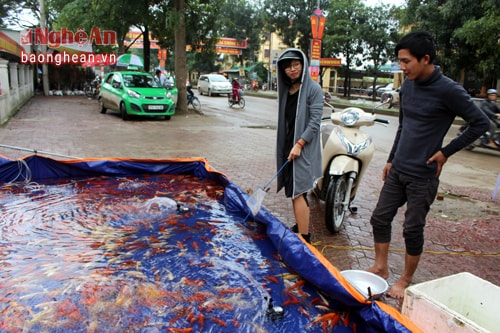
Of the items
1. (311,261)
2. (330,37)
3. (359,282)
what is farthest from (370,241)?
(330,37)

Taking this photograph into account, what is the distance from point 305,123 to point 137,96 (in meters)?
10.8

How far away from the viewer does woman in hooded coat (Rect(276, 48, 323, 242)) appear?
346 centimetres

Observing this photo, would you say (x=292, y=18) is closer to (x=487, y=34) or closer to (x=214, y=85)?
(x=214, y=85)

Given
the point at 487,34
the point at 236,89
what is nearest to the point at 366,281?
the point at 487,34

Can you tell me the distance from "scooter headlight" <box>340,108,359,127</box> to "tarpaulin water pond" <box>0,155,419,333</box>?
4.52 feet

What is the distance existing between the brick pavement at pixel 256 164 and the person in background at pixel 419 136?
1.93 feet

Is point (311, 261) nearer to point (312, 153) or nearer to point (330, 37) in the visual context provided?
point (312, 153)

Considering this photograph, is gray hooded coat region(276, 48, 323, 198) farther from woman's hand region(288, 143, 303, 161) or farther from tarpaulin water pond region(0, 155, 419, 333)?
tarpaulin water pond region(0, 155, 419, 333)

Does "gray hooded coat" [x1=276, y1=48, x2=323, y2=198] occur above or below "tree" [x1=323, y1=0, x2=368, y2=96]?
below

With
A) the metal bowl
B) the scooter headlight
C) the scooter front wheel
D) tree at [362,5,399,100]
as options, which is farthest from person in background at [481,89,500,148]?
tree at [362,5,399,100]

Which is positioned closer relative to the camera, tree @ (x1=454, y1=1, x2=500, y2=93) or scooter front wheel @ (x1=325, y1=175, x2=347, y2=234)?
scooter front wheel @ (x1=325, y1=175, x2=347, y2=234)

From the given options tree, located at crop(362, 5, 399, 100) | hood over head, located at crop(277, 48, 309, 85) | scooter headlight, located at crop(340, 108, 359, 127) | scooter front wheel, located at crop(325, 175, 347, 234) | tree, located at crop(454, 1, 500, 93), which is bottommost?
scooter front wheel, located at crop(325, 175, 347, 234)

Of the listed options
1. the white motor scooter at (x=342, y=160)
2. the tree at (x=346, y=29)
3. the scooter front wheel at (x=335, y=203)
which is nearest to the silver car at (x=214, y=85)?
the tree at (x=346, y=29)

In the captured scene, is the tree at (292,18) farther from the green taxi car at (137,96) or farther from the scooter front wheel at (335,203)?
the scooter front wheel at (335,203)
